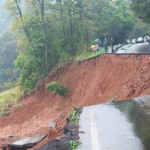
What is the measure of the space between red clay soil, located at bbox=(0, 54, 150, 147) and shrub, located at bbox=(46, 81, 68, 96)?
1.68 feet

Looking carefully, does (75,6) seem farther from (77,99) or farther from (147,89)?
(147,89)

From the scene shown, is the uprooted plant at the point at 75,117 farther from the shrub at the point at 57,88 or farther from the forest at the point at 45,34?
the forest at the point at 45,34

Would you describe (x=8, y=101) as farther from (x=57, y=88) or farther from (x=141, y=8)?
(x=141, y=8)

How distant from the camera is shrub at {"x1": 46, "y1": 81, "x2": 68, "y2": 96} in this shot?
23406 mm

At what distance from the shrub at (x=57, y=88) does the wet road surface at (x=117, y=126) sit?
13177 mm

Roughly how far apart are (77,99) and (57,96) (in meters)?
2.94

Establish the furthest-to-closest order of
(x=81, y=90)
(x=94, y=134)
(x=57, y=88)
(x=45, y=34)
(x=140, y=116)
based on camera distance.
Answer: (x=45, y=34)
(x=57, y=88)
(x=81, y=90)
(x=140, y=116)
(x=94, y=134)

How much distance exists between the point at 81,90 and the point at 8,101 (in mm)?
9158

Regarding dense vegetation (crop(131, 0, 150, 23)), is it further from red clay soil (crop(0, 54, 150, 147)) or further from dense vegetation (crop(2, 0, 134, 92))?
red clay soil (crop(0, 54, 150, 147))

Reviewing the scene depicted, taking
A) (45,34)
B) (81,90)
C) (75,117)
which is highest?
→ (45,34)

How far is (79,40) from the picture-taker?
29.1m

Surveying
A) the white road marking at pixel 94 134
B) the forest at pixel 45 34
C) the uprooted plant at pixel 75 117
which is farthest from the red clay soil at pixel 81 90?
the white road marking at pixel 94 134

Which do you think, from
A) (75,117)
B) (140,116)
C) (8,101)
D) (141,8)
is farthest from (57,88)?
(140,116)

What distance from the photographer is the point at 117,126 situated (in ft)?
24.7
